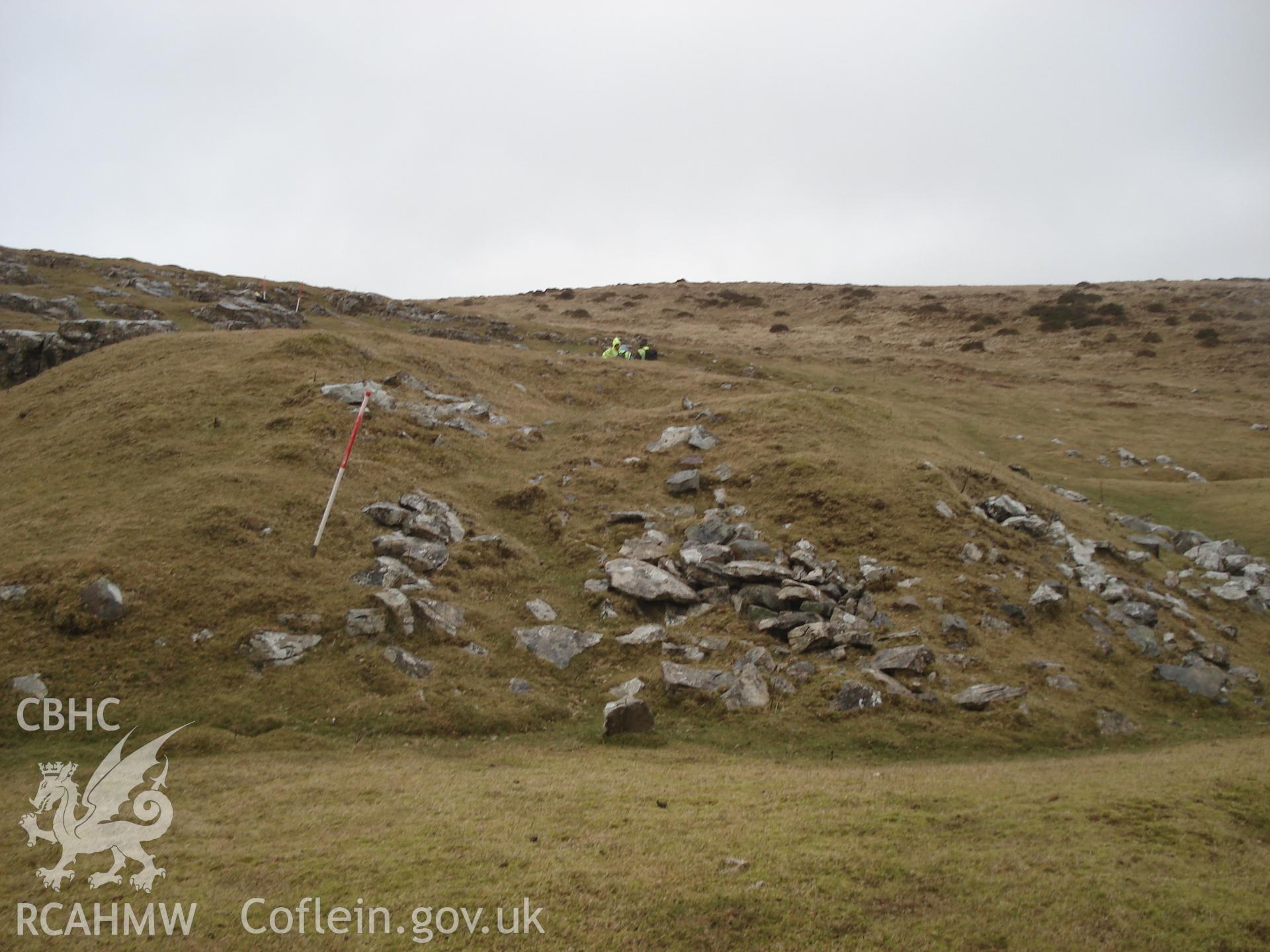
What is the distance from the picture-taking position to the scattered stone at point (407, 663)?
17.7m

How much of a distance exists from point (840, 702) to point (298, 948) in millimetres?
12644

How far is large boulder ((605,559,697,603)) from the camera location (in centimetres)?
2194

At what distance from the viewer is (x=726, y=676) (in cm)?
1866

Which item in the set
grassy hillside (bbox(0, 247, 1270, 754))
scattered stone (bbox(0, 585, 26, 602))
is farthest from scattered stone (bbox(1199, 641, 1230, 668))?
Answer: scattered stone (bbox(0, 585, 26, 602))

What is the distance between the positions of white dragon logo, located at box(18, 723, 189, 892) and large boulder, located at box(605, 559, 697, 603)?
38.3 ft

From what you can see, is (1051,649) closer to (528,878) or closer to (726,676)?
(726,676)

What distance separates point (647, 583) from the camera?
22.3 meters

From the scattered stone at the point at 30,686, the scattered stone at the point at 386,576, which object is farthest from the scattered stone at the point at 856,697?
the scattered stone at the point at 30,686

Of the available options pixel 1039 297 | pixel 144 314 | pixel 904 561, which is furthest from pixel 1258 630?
pixel 1039 297

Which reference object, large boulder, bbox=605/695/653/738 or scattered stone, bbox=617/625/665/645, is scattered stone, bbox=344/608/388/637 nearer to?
large boulder, bbox=605/695/653/738

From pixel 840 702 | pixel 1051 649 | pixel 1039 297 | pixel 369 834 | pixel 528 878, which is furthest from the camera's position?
pixel 1039 297

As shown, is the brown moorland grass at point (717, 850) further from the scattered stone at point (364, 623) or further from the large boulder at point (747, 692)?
the scattered stone at point (364, 623)

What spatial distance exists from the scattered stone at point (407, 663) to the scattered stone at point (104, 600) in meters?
5.66

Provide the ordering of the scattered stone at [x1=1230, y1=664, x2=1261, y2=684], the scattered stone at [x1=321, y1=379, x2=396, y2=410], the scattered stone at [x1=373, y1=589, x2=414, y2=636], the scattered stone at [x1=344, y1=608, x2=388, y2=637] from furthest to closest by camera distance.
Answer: the scattered stone at [x1=321, y1=379, x2=396, y2=410], the scattered stone at [x1=1230, y1=664, x2=1261, y2=684], the scattered stone at [x1=373, y1=589, x2=414, y2=636], the scattered stone at [x1=344, y1=608, x2=388, y2=637]
